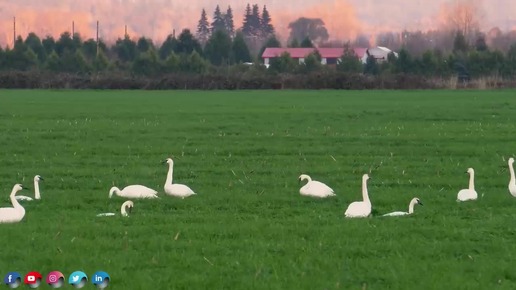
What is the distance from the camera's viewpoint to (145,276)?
9773 mm

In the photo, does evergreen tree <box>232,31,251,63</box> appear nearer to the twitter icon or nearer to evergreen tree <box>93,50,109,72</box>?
evergreen tree <box>93,50,109,72</box>

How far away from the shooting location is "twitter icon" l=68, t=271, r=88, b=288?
30.0 ft

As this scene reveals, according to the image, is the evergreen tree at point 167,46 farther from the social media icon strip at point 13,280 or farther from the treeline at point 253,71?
the social media icon strip at point 13,280

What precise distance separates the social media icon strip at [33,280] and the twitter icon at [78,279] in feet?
0.99

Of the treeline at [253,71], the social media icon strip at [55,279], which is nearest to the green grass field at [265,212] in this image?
the social media icon strip at [55,279]

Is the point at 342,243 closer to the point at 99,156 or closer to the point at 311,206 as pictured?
the point at 311,206

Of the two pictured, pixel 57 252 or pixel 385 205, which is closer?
pixel 57 252

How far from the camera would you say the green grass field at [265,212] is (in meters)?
10.1

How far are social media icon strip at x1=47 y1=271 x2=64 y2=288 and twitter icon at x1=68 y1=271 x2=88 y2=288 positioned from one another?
0.09m

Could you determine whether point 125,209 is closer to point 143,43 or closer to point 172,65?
point 172,65

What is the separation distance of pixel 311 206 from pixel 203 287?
19.7 ft

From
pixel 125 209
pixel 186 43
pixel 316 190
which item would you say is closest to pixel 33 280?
pixel 125 209

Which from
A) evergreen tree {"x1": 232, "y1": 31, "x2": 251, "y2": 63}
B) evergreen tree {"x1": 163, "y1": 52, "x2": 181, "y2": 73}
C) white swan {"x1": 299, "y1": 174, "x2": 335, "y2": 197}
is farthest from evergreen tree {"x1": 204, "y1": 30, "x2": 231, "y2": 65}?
white swan {"x1": 299, "y1": 174, "x2": 335, "y2": 197}

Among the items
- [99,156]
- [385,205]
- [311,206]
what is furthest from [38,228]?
[99,156]
